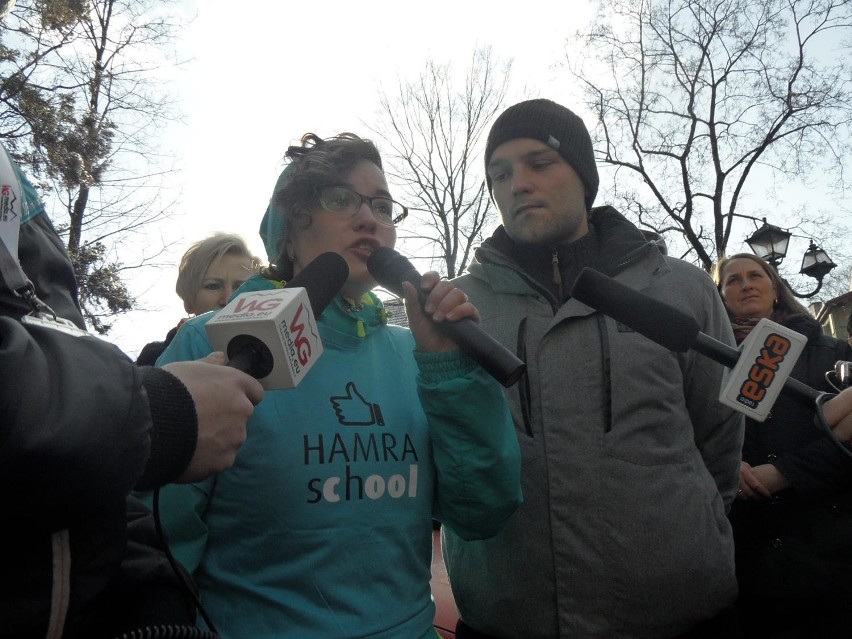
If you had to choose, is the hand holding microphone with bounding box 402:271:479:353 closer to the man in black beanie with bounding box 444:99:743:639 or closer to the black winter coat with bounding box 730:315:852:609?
the man in black beanie with bounding box 444:99:743:639

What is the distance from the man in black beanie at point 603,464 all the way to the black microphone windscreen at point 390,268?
632 mm

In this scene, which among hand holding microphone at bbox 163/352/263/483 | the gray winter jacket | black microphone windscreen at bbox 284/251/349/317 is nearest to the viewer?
hand holding microphone at bbox 163/352/263/483

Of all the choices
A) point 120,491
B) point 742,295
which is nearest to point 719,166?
point 742,295

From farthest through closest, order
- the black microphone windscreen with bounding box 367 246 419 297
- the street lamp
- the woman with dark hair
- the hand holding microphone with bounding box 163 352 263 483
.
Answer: the street lamp
the woman with dark hair
the black microphone windscreen with bounding box 367 246 419 297
the hand holding microphone with bounding box 163 352 263 483

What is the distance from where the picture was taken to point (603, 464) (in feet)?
7.20

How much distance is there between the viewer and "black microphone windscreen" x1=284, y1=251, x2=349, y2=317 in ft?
5.82

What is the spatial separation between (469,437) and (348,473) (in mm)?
355

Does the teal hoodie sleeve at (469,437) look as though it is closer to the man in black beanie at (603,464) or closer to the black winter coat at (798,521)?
the man in black beanie at (603,464)

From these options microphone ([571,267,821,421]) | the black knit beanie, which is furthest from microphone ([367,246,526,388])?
the black knit beanie

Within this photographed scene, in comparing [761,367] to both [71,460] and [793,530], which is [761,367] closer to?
[71,460]

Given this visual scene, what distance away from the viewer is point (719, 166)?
1519cm

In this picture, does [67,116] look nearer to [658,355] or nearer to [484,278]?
[484,278]

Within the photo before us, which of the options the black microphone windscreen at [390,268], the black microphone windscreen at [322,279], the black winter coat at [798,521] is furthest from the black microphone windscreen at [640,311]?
the black winter coat at [798,521]

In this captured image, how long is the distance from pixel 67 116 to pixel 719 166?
13.3 meters
